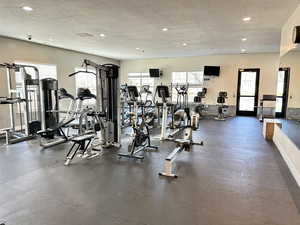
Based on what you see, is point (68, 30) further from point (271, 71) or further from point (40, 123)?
point (271, 71)

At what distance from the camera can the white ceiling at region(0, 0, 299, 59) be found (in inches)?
146

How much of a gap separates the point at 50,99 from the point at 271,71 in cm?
914

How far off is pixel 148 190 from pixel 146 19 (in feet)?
11.3

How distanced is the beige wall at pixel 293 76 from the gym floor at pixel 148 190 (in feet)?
3.90

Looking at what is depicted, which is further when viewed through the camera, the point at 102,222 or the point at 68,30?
the point at 68,30

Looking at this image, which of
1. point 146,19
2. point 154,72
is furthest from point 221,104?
point 146,19

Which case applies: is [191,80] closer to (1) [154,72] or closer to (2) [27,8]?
(1) [154,72]

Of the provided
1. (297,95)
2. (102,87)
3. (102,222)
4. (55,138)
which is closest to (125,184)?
(102,222)

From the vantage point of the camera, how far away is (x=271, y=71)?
31.7 feet

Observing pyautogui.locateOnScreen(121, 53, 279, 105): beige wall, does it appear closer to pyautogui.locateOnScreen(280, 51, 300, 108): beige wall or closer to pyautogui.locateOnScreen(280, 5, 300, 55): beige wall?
pyautogui.locateOnScreen(280, 5, 300, 55): beige wall

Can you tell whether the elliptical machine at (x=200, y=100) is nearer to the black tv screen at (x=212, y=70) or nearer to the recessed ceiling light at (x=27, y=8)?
the black tv screen at (x=212, y=70)

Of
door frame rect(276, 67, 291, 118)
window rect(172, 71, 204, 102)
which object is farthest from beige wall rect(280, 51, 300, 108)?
window rect(172, 71, 204, 102)

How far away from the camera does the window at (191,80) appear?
11009 millimetres

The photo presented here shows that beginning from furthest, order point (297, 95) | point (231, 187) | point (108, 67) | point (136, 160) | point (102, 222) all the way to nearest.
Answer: point (108, 67) → point (297, 95) → point (136, 160) → point (231, 187) → point (102, 222)
